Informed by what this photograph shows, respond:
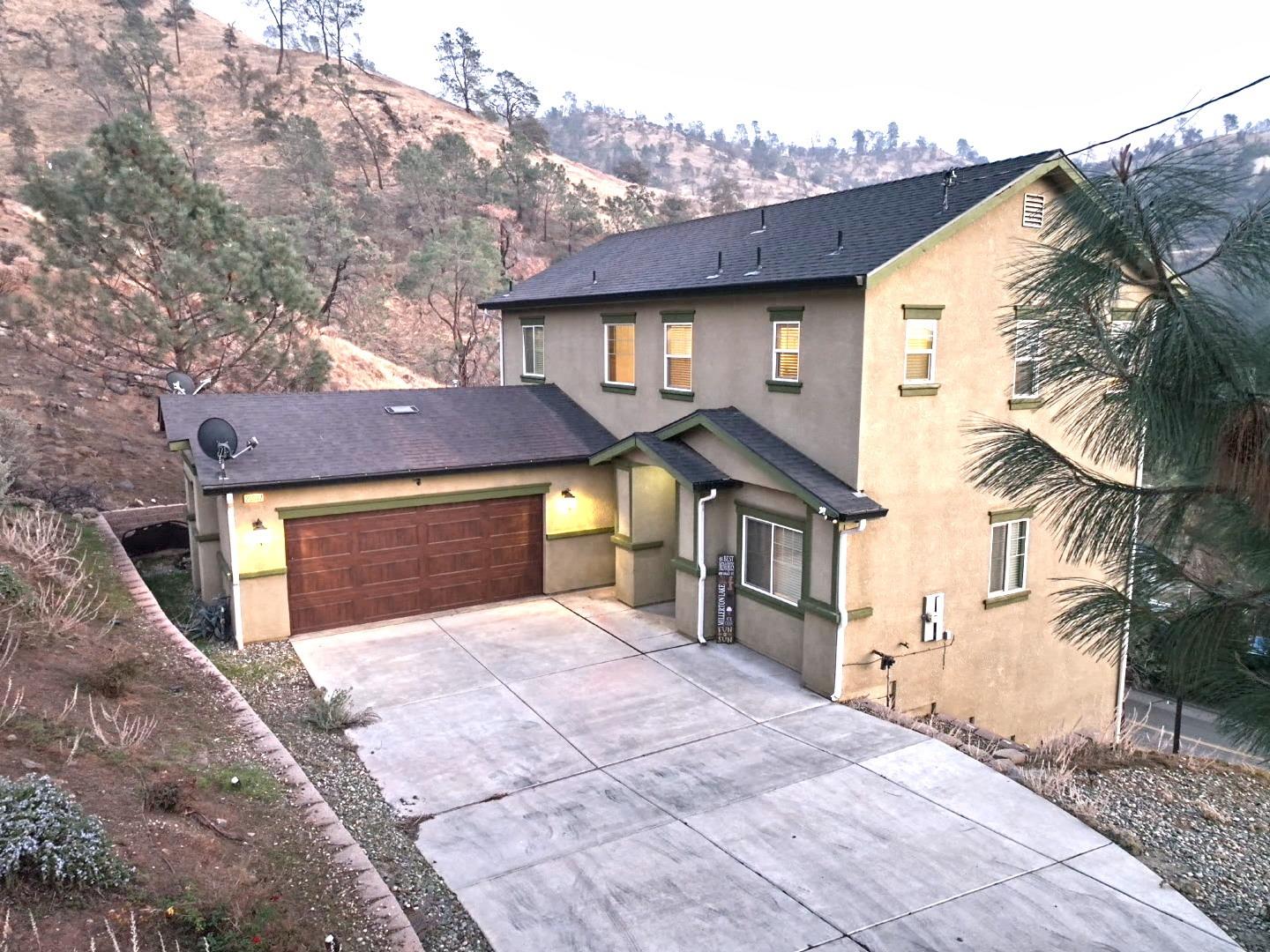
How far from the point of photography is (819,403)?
1198 centimetres

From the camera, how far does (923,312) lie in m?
11.6

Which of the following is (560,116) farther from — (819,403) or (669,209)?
(819,403)

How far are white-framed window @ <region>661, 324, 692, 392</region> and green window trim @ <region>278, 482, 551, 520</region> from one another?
3.02m

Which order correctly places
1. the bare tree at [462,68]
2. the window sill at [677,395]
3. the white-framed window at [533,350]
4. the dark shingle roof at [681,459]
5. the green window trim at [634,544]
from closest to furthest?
the dark shingle roof at [681,459] < the window sill at [677,395] < the green window trim at [634,544] < the white-framed window at [533,350] < the bare tree at [462,68]

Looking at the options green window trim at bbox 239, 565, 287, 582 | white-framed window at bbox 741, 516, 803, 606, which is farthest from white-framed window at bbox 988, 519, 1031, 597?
green window trim at bbox 239, 565, 287, 582

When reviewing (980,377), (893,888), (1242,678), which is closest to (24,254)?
(980,377)

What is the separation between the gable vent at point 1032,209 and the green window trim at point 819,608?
6.07m

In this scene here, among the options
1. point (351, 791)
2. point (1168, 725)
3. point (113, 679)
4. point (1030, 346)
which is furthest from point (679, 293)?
point (1168, 725)

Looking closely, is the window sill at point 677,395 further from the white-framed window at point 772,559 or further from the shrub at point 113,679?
the shrub at point 113,679

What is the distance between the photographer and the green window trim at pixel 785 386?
40.4 feet

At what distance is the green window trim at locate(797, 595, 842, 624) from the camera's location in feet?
37.2

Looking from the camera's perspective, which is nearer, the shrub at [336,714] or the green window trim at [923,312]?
the shrub at [336,714]

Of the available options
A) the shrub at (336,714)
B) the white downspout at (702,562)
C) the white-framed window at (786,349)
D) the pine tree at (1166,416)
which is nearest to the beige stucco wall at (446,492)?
the shrub at (336,714)

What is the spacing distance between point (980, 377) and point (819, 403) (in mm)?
2413
